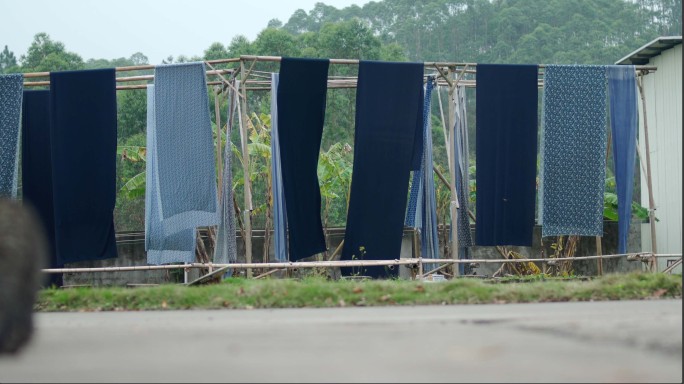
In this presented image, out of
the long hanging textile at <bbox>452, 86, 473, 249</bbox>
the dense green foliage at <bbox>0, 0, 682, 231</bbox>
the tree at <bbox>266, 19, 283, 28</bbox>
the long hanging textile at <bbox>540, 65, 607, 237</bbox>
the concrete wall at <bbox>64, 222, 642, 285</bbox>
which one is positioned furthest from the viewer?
the tree at <bbox>266, 19, 283, 28</bbox>

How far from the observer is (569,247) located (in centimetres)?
1462

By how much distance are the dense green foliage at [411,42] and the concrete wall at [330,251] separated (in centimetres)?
445

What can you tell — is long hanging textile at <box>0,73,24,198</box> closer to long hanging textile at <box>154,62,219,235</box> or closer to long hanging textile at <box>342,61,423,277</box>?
long hanging textile at <box>154,62,219,235</box>

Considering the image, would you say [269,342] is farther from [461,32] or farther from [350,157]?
[461,32]

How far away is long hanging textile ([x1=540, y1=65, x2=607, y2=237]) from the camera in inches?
487

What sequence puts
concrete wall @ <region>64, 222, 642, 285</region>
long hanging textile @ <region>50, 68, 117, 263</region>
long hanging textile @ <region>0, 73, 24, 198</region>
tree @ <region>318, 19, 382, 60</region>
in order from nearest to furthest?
long hanging textile @ <region>50, 68, 117, 263</region>, long hanging textile @ <region>0, 73, 24, 198</region>, concrete wall @ <region>64, 222, 642, 285</region>, tree @ <region>318, 19, 382, 60</region>

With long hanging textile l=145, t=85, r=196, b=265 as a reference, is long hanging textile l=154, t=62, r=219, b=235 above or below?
above

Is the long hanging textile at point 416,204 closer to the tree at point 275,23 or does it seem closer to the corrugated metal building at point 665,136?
the corrugated metal building at point 665,136

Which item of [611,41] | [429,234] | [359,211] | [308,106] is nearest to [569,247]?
[429,234]

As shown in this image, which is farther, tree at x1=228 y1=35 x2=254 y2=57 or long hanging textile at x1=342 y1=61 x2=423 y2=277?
tree at x1=228 y1=35 x2=254 y2=57

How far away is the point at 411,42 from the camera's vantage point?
47938 mm

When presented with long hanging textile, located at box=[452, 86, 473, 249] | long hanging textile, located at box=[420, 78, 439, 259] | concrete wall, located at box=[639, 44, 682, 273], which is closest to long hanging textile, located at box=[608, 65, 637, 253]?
concrete wall, located at box=[639, 44, 682, 273]

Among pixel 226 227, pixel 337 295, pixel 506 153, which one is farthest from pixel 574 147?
pixel 337 295

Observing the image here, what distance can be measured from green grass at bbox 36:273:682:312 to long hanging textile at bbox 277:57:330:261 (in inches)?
164
